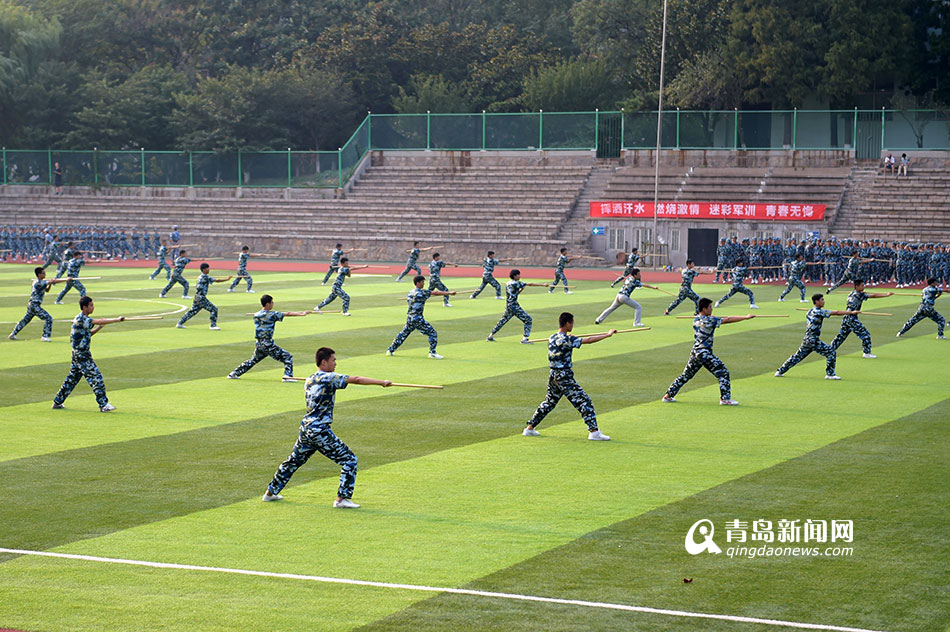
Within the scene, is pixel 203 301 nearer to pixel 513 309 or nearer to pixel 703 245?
pixel 513 309

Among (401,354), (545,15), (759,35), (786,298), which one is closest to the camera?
(401,354)

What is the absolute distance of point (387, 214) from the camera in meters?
67.3

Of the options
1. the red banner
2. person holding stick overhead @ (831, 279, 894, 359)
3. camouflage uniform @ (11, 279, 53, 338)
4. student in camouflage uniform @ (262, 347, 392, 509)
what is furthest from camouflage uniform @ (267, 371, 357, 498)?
the red banner

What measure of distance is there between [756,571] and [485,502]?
3653 millimetres

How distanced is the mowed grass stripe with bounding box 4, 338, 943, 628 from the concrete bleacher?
4379 cm

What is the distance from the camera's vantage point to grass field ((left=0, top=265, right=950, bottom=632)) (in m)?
10.6

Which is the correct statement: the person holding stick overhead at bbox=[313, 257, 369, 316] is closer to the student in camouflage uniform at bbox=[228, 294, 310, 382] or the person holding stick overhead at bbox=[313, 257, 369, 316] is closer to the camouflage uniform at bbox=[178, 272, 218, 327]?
the camouflage uniform at bbox=[178, 272, 218, 327]

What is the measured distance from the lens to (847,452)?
1689cm

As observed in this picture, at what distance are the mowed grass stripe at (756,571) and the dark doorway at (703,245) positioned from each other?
45454 millimetres

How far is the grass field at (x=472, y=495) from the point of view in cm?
1060

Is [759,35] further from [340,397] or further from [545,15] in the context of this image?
[340,397]

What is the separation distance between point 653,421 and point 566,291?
26077 mm

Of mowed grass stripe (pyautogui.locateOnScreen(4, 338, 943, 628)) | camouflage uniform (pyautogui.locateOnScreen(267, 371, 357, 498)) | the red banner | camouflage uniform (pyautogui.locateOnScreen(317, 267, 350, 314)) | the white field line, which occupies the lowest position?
mowed grass stripe (pyautogui.locateOnScreen(4, 338, 943, 628))

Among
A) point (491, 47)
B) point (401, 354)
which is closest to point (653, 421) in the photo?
point (401, 354)
